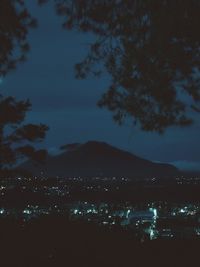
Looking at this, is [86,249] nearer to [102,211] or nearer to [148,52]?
[148,52]

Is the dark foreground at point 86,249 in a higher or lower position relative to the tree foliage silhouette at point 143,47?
lower

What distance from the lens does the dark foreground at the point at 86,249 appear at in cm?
863

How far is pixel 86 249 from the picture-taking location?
9141mm

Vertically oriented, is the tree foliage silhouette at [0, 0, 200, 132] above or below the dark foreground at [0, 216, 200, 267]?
above

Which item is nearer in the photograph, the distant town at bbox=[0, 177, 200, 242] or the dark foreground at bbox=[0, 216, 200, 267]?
the dark foreground at bbox=[0, 216, 200, 267]

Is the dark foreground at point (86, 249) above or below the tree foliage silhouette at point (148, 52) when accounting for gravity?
below

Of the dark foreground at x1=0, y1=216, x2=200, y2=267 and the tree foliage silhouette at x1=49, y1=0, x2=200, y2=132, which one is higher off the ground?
the tree foliage silhouette at x1=49, y1=0, x2=200, y2=132

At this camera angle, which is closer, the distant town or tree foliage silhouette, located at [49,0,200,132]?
tree foliage silhouette, located at [49,0,200,132]

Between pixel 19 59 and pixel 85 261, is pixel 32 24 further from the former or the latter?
pixel 85 261

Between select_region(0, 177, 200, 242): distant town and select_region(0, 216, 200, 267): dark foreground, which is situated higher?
select_region(0, 177, 200, 242): distant town

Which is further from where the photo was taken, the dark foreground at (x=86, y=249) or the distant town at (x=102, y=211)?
the distant town at (x=102, y=211)

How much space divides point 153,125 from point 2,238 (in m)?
3.30

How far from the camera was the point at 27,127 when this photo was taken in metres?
31.7

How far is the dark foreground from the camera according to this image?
340 inches
